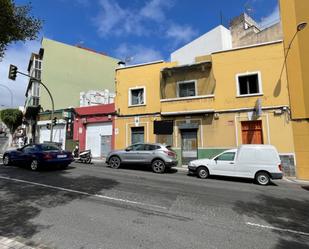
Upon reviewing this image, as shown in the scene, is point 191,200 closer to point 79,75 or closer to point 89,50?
point 79,75

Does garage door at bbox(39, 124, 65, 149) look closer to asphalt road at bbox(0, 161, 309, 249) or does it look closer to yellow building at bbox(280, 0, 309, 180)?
asphalt road at bbox(0, 161, 309, 249)

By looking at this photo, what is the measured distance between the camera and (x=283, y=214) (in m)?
6.85

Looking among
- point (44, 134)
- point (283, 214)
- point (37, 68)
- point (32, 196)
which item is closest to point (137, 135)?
point (32, 196)

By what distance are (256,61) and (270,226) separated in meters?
13.1

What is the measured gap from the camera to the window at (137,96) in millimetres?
20219

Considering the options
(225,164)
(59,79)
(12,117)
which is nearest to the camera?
(225,164)

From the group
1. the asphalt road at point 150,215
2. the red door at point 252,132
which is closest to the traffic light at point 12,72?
the asphalt road at point 150,215

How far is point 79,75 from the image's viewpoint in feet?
105

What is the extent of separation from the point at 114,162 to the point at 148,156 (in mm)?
2352

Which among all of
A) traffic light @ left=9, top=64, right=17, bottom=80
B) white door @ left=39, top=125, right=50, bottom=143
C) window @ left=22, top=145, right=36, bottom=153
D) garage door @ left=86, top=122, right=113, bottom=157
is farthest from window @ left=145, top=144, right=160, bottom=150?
white door @ left=39, top=125, right=50, bottom=143

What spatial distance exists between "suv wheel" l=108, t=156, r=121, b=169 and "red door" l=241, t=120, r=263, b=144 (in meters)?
8.13

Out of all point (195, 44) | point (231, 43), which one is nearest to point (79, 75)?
point (195, 44)

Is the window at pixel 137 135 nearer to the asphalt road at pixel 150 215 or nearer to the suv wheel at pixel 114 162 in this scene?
the suv wheel at pixel 114 162

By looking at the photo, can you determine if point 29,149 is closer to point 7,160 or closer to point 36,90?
point 7,160
